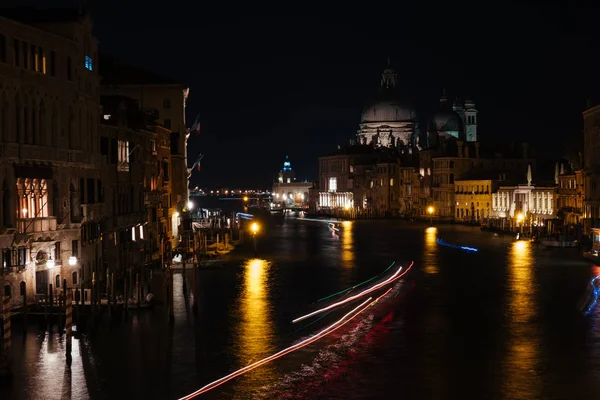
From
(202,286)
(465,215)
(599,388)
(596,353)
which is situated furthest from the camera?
(465,215)

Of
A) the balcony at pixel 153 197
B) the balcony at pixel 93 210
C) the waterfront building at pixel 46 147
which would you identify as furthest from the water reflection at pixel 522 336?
the balcony at pixel 153 197

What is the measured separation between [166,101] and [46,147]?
1229 inches

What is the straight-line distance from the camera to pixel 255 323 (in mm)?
29469

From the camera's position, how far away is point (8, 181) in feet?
91.0

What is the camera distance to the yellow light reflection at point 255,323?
24.4 metres

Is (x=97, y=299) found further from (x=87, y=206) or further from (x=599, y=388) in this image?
(x=599, y=388)

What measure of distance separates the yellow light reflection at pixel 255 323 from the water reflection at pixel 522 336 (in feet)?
17.8

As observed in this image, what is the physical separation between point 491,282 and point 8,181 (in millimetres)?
20837

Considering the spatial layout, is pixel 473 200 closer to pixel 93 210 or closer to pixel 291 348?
pixel 93 210

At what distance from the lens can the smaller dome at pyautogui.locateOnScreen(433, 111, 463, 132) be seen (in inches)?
5404

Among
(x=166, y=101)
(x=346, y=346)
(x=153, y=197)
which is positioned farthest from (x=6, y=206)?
(x=166, y=101)

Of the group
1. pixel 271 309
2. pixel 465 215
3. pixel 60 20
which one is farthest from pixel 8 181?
pixel 465 215

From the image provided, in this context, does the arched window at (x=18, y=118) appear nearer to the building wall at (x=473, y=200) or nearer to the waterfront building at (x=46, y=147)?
the waterfront building at (x=46, y=147)

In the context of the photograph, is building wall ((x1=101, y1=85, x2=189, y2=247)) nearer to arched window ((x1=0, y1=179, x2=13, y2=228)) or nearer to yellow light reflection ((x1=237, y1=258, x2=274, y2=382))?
yellow light reflection ((x1=237, y1=258, x2=274, y2=382))
